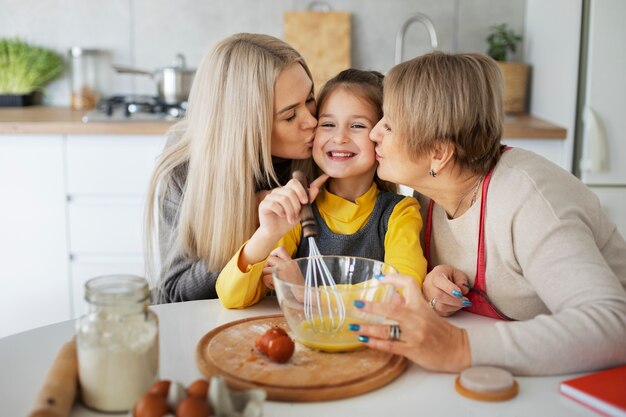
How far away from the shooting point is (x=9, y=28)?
11.4ft

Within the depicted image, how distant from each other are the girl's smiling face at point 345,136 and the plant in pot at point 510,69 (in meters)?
1.56

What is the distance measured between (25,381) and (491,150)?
883 mm

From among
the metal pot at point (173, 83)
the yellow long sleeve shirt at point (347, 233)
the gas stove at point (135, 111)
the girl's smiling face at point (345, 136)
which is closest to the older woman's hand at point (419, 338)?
the yellow long sleeve shirt at point (347, 233)

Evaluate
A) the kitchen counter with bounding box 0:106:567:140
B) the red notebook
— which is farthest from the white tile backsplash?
the red notebook

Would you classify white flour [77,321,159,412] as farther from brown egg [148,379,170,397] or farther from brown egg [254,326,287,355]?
brown egg [254,326,287,355]

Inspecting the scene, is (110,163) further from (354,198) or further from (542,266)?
(542,266)

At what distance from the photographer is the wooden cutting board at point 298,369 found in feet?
3.52

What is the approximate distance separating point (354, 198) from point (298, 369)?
2.17 feet

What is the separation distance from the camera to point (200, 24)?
346cm

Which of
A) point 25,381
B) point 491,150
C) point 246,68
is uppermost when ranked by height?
point 246,68

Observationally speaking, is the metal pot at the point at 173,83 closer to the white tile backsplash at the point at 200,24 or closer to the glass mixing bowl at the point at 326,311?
the white tile backsplash at the point at 200,24

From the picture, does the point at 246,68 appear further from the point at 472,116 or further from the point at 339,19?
the point at 339,19

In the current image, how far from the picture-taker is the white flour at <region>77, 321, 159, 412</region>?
990 millimetres

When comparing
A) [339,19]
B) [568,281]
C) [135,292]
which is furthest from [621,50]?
[135,292]
